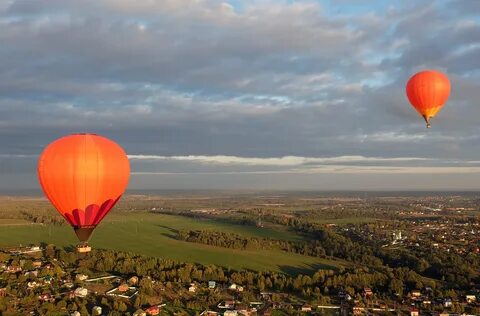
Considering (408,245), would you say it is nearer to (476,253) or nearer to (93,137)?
(476,253)

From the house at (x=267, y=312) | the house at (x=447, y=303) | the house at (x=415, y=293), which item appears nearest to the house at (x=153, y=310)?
the house at (x=267, y=312)

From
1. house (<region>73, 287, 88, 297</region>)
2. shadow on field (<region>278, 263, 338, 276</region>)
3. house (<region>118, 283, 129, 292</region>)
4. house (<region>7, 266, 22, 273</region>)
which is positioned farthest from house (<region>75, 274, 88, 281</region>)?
shadow on field (<region>278, 263, 338, 276</region>)

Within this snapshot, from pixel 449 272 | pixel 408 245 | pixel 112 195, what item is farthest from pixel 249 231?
pixel 112 195

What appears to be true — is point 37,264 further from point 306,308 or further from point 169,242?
point 306,308

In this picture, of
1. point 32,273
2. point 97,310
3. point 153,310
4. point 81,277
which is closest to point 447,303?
point 153,310

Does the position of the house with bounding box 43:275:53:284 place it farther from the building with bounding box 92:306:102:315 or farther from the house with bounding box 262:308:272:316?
the house with bounding box 262:308:272:316
